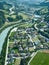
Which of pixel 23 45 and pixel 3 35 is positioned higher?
pixel 23 45

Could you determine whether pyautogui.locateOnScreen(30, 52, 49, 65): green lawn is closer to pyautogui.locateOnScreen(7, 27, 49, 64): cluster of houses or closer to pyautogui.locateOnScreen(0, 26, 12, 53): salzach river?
pyautogui.locateOnScreen(7, 27, 49, 64): cluster of houses

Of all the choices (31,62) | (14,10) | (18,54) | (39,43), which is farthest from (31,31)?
(14,10)

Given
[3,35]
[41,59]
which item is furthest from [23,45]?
[3,35]

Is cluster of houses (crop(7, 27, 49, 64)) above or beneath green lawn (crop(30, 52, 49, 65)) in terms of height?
beneath

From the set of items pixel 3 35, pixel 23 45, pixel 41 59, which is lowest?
pixel 3 35

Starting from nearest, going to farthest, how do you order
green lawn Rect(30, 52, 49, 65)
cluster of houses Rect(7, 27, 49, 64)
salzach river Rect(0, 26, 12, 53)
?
1. green lawn Rect(30, 52, 49, 65)
2. cluster of houses Rect(7, 27, 49, 64)
3. salzach river Rect(0, 26, 12, 53)

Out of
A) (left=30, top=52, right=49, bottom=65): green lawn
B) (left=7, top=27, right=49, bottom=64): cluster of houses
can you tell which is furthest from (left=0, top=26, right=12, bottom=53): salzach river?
(left=30, top=52, right=49, bottom=65): green lawn

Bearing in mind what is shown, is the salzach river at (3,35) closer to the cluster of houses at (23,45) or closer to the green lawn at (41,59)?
the cluster of houses at (23,45)

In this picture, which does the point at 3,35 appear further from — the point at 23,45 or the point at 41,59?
the point at 41,59

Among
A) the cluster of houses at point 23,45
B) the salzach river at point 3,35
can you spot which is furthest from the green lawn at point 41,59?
the salzach river at point 3,35
